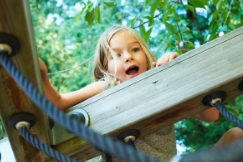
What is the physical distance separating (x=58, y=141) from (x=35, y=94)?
45 centimetres

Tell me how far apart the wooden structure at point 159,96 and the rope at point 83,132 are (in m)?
0.21

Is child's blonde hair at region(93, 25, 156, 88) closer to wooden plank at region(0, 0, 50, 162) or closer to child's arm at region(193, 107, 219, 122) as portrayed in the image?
child's arm at region(193, 107, 219, 122)

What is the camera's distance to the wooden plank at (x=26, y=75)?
0.57 meters

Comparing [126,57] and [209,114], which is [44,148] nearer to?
[126,57]

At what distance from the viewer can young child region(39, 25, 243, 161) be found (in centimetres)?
119

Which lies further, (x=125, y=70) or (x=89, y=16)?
(x=89, y=16)

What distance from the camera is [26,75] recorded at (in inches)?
26.4

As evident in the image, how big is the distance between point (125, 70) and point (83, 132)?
98 cm

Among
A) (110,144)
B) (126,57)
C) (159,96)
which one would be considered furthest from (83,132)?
(126,57)

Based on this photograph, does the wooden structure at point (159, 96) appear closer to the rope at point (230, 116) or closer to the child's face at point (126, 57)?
the rope at point (230, 116)

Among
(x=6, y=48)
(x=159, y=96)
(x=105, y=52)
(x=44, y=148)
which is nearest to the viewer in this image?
(x=6, y=48)

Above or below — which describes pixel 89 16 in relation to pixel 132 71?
above

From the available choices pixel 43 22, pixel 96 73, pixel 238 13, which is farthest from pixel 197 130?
pixel 43 22

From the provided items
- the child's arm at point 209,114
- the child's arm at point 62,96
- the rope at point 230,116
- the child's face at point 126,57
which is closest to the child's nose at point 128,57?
the child's face at point 126,57
